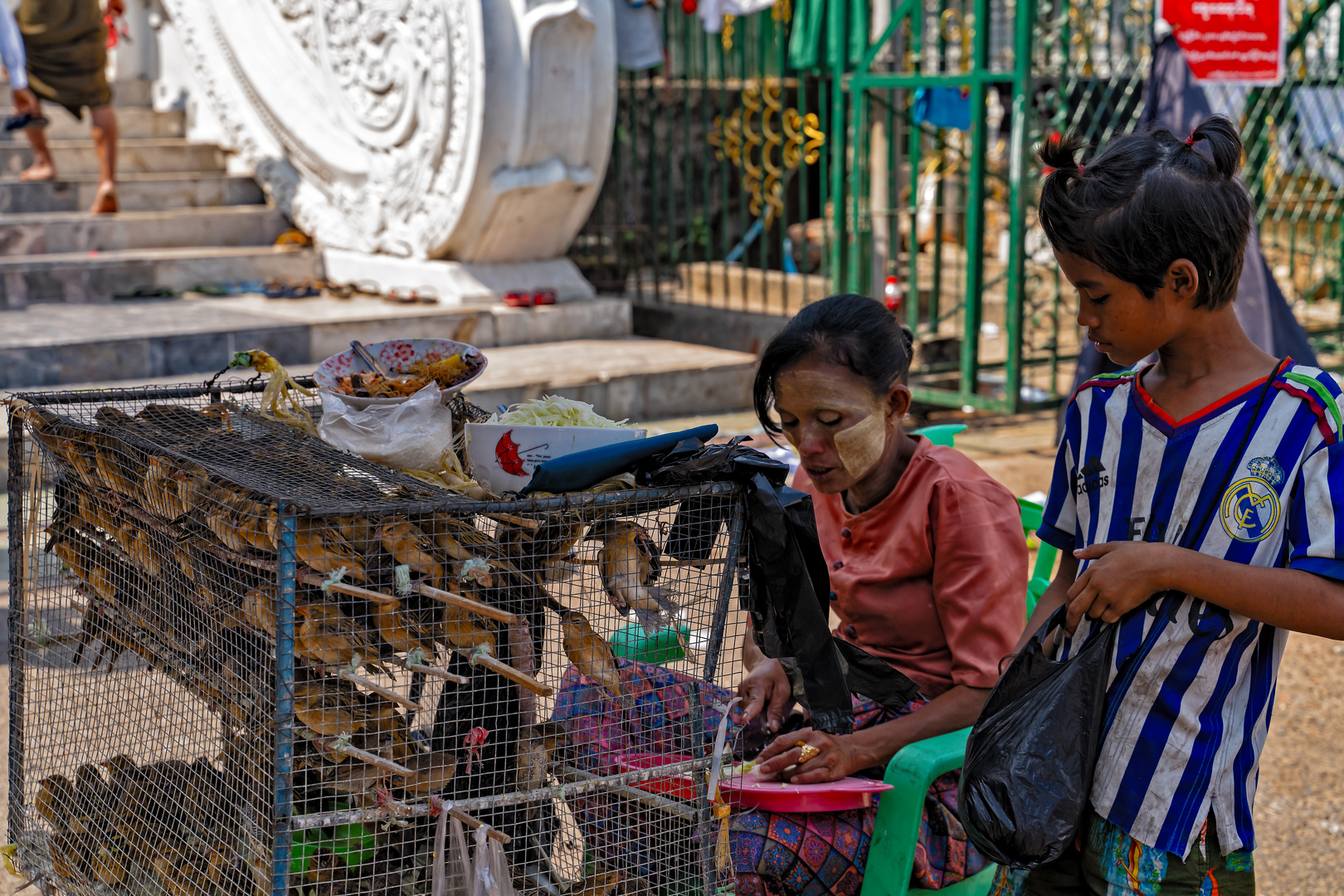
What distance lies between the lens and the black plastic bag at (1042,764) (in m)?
1.49

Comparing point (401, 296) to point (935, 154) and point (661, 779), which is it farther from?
point (661, 779)

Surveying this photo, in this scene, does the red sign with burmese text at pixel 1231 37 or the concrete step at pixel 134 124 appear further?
the concrete step at pixel 134 124

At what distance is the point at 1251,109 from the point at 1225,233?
5423 mm

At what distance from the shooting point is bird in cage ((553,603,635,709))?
1.60 meters

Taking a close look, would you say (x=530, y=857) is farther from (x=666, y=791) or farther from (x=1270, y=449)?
(x=1270, y=449)

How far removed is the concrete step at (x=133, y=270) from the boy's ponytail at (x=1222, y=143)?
588 centimetres

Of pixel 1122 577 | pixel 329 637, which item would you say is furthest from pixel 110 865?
pixel 1122 577

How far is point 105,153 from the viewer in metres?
6.54

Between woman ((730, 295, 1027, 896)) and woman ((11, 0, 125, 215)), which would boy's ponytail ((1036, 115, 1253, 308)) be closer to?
woman ((730, 295, 1027, 896))

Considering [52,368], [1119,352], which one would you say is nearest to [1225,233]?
[1119,352]

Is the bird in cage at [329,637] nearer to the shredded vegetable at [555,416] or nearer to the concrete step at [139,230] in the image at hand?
the shredded vegetable at [555,416]

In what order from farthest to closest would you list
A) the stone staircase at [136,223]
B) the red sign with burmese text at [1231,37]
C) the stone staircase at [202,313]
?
1. the stone staircase at [136,223]
2. the stone staircase at [202,313]
3. the red sign with burmese text at [1231,37]

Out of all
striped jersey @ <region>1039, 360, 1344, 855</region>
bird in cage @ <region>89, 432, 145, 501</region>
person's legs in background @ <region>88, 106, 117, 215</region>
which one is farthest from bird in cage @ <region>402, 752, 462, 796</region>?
person's legs in background @ <region>88, 106, 117, 215</region>

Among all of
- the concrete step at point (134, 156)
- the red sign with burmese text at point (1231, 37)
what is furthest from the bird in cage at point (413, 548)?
the concrete step at point (134, 156)
